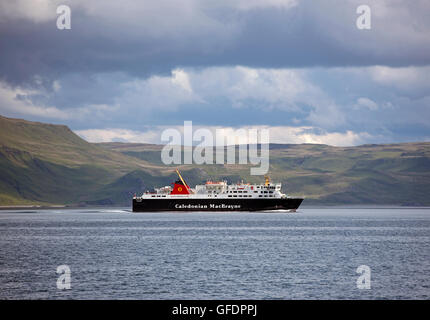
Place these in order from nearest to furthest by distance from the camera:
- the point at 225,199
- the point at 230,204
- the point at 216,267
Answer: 1. the point at 216,267
2. the point at 225,199
3. the point at 230,204

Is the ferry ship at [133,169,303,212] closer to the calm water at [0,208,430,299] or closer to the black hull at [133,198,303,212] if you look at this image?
the black hull at [133,198,303,212]

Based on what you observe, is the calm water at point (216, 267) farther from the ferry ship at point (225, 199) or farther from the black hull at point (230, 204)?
the black hull at point (230, 204)

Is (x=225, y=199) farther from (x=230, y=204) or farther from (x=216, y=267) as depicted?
(x=216, y=267)

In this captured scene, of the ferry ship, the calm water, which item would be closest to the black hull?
the ferry ship

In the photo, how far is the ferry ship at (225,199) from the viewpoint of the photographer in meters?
165

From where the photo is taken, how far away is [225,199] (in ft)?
549

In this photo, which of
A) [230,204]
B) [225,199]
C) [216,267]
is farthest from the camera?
[230,204]

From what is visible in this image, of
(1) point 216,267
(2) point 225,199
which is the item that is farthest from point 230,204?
(1) point 216,267

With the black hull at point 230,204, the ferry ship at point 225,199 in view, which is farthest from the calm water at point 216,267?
the black hull at point 230,204

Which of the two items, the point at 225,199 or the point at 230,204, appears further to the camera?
the point at 230,204

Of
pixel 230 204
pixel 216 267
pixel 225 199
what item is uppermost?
pixel 225 199

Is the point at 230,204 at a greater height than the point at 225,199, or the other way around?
the point at 225,199
